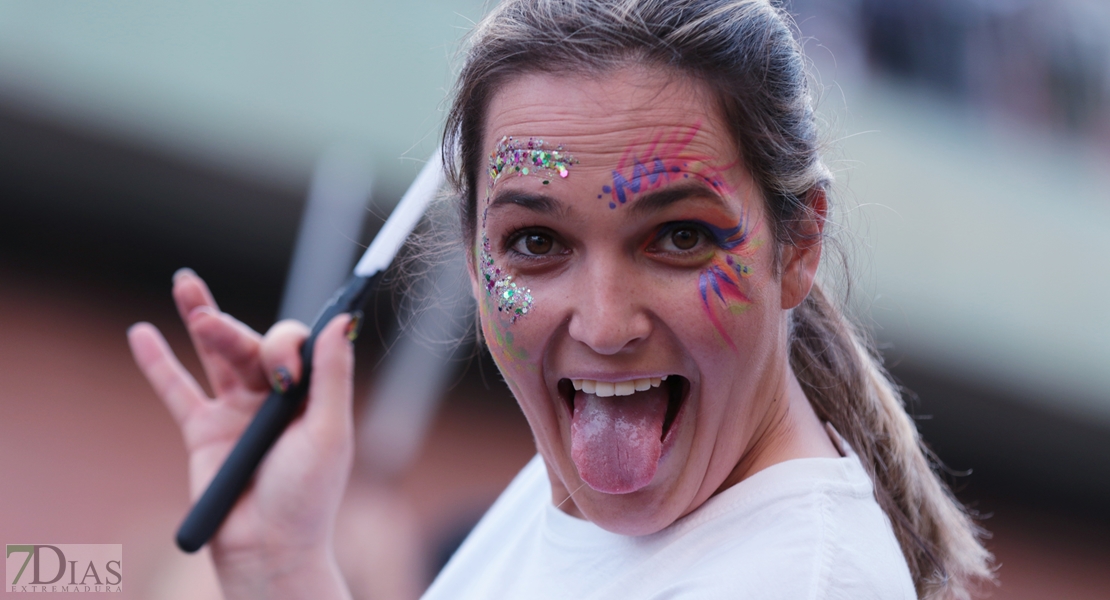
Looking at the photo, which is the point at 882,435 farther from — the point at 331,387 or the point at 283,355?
the point at 283,355

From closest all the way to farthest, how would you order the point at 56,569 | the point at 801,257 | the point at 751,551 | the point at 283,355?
the point at 751,551
the point at 801,257
the point at 283,355
the point at 56,569

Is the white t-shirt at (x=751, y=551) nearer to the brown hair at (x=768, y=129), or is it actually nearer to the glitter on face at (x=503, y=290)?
the brown hair at (x=768, y=129)

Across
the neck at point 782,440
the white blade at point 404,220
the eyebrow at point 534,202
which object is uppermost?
the white blade at point 404,220

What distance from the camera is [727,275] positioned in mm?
1294

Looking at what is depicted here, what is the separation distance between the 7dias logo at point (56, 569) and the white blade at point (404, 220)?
212cm

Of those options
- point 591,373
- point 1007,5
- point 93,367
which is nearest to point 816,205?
point 591,373

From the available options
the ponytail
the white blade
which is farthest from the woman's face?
the white blade

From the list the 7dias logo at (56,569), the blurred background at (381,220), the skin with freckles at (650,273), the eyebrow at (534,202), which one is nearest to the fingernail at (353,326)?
the skin with freckles at (650,273)

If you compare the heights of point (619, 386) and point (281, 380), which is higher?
point (281, 380)

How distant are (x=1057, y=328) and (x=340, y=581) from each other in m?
6.51

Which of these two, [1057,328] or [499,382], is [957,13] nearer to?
[1057,328]

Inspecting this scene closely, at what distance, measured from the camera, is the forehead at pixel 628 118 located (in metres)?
1.25

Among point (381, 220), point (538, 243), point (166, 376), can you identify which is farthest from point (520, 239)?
point (381, 220)

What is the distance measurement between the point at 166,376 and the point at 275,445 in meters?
0.33
